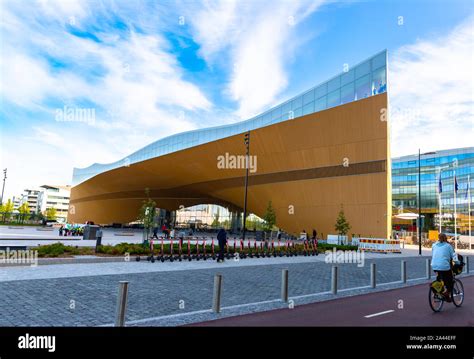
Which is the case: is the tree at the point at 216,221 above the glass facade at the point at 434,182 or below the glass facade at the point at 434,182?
below

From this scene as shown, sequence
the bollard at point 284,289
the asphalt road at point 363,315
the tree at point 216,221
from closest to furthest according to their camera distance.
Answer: the asphalt road at point 363,315 → the bollard at point 284,289 → the tree at point 216,221

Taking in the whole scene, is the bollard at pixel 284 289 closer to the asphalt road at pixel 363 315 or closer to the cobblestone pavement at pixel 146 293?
the cobblestone pavement at pixel 146 293

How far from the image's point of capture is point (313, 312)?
23.5 ft

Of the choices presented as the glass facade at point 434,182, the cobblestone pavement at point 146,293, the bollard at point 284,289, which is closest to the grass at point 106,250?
the cobblestone pavement at point 146,293

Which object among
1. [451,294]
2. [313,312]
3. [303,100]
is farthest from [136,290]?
[303,100]

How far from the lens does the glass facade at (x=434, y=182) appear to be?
75.5m

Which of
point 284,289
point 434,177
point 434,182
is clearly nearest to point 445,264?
point 284,289

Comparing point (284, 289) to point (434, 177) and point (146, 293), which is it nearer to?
point (146, 293)

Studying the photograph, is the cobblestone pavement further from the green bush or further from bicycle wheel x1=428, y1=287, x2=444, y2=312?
bicycle wheel x1=428, y1=287, x2=444, y2=312

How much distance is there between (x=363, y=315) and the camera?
22.8 ft

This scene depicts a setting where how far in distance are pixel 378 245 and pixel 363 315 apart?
2366 centimetres

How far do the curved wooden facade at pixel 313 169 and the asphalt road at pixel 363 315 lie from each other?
935 inches
